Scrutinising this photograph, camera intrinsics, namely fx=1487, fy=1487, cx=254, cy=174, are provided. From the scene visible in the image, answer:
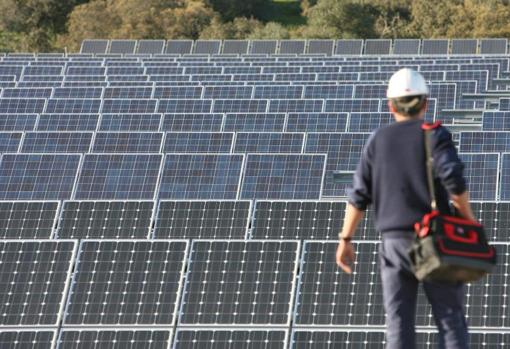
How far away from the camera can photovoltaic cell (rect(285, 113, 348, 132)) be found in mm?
32156

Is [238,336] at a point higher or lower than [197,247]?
lower

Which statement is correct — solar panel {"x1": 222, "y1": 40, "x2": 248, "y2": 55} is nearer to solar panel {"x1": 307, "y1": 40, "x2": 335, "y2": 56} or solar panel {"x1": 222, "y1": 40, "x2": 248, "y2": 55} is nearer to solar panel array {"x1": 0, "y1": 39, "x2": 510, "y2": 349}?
solar panel {"x1": 307, "y1": 40, "x2": 335, "y2": 56}

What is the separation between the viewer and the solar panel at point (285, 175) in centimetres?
2502

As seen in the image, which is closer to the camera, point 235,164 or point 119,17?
point 235,164

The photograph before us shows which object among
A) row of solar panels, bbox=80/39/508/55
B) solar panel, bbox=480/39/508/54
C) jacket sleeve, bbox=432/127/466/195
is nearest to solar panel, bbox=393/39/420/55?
row of solar panels, bbox=80/39/508/55

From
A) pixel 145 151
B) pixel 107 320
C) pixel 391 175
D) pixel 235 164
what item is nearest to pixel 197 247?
pixel 107 320

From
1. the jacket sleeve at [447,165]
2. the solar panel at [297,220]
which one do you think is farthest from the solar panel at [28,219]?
the jacket sleeve at [447,165]

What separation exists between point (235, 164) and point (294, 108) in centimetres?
1120

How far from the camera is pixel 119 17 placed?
74688 millimetres

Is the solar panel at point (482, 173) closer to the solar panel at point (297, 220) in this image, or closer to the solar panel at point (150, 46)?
the solar panel at point (297, 220)

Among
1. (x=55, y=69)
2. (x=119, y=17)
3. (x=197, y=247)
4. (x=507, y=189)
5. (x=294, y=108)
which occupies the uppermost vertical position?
(x=119, y=17)

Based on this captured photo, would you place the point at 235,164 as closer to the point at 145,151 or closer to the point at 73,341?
the point at 145,151

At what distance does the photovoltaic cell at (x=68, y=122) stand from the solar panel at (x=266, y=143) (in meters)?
6.27

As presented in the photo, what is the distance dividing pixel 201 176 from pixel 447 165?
50.2 feet
